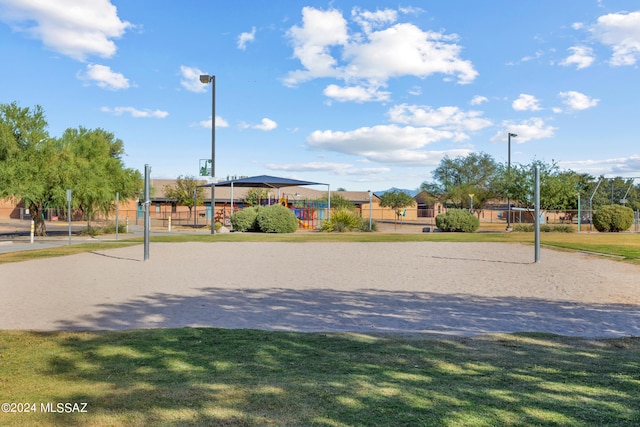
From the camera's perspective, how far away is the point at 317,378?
438cm

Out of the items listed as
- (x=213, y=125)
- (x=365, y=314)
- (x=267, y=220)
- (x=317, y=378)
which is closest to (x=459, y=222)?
(x=267, y=220)

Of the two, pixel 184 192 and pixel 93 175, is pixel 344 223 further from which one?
pixel 184 192

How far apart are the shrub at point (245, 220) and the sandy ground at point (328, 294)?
685 inches

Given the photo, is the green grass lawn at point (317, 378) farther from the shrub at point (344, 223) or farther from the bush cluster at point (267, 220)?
the shrub at point (344, 223)

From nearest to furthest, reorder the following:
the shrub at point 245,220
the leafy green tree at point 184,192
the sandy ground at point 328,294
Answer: the sandy ground at point 328,294, the shrub at point 245,220, the leafy green tree at point 184,192

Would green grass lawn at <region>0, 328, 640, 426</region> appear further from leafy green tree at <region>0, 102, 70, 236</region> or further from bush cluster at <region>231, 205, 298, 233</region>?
bush cluster at <region>231, 205, 298, 233</region>

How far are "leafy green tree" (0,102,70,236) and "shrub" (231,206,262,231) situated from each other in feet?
35.4

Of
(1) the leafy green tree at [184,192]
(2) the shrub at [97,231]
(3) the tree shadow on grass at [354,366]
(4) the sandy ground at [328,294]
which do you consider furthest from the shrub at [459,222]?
(1) the leafy green tree at [184,192]

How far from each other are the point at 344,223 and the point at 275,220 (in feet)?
20.7

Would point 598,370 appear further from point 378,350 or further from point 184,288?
point 184,288

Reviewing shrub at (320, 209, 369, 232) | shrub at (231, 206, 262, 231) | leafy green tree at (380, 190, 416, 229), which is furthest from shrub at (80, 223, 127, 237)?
leafy green tree at (380, 190, 416, 229)

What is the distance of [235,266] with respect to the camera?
578 inches

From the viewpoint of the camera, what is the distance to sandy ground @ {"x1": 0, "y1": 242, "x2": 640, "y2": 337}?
7.18m

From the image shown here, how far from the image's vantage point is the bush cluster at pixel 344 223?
120 ft
